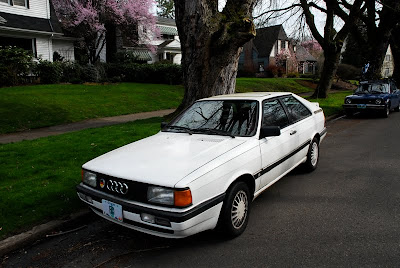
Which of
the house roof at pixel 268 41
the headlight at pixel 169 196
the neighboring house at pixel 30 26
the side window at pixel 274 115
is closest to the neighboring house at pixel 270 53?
the house roof at pixel 268 41

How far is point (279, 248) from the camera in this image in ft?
10.2

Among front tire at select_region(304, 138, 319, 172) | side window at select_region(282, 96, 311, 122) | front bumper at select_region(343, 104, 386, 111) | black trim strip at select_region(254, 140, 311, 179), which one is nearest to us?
black trim strip at select_region(254, 140, 311, 179)

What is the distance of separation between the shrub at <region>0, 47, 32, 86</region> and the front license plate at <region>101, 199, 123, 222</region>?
15341 mm

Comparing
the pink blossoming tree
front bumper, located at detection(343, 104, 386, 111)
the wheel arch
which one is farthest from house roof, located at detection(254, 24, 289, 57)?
the wheel arch

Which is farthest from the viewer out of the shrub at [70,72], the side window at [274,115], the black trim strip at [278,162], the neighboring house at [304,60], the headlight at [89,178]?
the neighboring house at [304,60]

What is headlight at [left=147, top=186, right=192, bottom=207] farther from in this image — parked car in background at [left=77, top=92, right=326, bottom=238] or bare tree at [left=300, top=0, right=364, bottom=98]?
bare tree at [left=300, top=0, right=364, bottom=98]

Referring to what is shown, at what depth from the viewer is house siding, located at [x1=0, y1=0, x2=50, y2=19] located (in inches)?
793

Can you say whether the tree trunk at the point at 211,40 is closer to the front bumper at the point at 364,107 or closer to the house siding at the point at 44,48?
the front bumper at the point at 364,107

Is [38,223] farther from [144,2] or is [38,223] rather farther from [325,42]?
[144,2]

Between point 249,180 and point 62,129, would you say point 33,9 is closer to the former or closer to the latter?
point 62,129

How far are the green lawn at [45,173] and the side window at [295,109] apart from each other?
329cm

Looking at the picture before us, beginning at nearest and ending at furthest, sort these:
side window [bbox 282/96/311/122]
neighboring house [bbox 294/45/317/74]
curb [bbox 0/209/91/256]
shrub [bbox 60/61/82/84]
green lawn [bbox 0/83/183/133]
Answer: curb [bbox 0/209/91/256] → side window [bbox 282/96/311/122] → green lawn [bbox 0/83/183/133] → shrub [bbox 60/61/82/84] → neighboring house [bbox 294/45/317/74]

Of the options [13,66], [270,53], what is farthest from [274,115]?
[270,53]

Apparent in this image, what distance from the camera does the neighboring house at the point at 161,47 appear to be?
31375 millimetres
